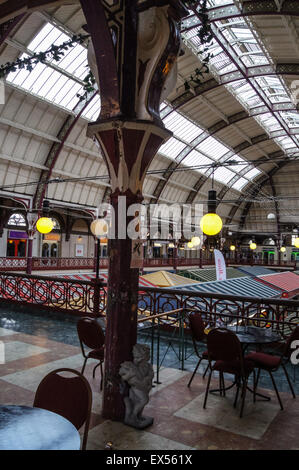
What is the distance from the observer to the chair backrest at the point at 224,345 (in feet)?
11.9

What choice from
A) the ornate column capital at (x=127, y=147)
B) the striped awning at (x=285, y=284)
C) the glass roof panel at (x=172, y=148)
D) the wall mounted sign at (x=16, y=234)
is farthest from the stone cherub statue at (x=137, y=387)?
the glass roof panel at (x=172, y=148)

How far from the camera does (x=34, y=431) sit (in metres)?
1.84

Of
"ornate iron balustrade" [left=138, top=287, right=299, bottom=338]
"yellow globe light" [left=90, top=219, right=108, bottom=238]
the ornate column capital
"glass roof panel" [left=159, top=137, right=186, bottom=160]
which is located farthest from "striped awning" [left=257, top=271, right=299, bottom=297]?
the ornate column capital

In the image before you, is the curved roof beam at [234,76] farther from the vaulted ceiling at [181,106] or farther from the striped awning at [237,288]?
the striped awning at [237,288]

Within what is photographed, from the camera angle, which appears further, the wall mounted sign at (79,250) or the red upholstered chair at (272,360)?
the wall mounted sign at (79,250)

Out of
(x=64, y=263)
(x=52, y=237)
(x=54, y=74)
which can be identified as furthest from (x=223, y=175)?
(x=54, y=74)

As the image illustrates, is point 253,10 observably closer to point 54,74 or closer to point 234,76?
point 234,76

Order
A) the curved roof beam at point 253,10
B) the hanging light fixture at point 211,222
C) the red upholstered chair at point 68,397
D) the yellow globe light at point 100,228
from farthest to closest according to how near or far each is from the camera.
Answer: the curved roof beam at point 253,10 → the yellow globe light at point 100,228 → the hanging light fixture at point 211,222 → the red upholstered chair at point 68,397

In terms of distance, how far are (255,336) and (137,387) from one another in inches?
60.8

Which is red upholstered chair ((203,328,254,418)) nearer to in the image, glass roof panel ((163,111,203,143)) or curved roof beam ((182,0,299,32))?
curved roof beam ((182,0,299,32))

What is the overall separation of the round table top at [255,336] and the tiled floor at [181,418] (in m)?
0.66

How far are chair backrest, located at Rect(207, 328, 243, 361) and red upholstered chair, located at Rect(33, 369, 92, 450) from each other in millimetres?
1802

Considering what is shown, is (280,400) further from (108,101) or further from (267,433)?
(108,101)
